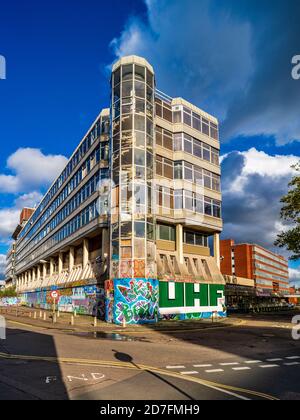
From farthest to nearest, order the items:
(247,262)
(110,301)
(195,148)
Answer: (247,262), (195,148), (110,301)

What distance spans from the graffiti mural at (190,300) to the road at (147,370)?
17368 millimetres

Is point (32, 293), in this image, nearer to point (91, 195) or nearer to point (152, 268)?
point (91, 195)

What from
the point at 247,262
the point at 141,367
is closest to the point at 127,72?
the point at 141,367

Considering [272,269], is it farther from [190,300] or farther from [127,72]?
[127,72]

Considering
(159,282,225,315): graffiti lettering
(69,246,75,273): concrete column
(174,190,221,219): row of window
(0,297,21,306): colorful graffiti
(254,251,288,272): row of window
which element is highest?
(174,190,221,219): row of window

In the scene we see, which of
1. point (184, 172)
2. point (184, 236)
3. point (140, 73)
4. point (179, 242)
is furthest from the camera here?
point (184, 236)

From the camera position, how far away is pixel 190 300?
39.8 m

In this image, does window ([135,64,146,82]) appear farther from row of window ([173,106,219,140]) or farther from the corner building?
row of window ([173,106,219,140])

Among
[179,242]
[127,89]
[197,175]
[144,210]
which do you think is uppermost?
[127,89]

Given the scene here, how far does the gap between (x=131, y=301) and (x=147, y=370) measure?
65.1 ft

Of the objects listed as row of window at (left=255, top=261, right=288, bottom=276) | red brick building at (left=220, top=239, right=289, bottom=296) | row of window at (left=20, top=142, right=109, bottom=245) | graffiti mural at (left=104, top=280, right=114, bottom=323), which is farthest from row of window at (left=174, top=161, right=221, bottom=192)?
row of window at (left=255, top=261, right=288, bottom=276)

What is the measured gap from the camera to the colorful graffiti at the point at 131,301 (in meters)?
31.8

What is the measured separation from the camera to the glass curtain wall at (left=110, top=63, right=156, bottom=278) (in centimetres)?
3341

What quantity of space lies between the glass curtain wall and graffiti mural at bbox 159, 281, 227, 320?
4171 millimetres
